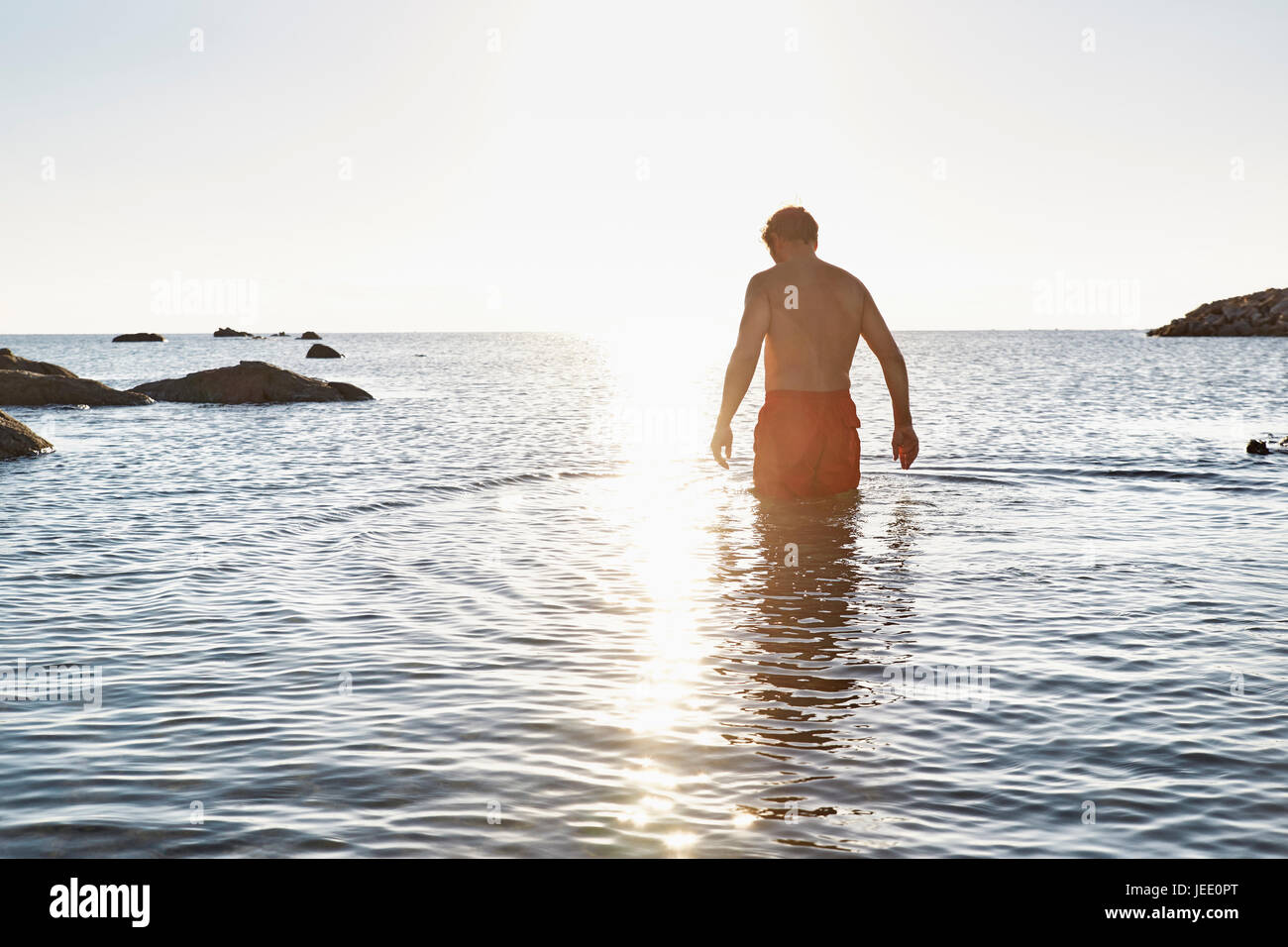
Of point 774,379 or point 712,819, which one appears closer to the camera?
point 712,819

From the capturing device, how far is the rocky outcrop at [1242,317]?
14988cm

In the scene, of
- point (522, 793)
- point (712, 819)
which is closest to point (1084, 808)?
point (712, 819)

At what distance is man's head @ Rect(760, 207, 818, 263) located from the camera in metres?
11.2

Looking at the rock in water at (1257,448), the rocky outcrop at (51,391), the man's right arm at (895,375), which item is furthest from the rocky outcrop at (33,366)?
the rock in water at (1257,448)

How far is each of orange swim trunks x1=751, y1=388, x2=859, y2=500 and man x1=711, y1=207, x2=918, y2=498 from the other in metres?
0.01

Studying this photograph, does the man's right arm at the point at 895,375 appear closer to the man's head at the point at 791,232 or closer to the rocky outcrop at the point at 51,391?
the man's head at the point at 791,232

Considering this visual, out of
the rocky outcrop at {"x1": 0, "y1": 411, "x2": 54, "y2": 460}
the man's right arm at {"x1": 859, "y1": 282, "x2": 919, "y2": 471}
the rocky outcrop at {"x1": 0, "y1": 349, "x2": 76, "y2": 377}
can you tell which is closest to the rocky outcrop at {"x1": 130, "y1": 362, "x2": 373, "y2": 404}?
the rocky outcrop at {"x1": 0, "y1": 349, "x2": 76, "y2": 377}

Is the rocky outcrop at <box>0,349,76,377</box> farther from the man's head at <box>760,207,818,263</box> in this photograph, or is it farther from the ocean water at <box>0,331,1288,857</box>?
the man's head at <box>760,207,818,263</box>

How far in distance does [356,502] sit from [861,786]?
37.3 feet

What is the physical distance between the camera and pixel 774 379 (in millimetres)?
11562

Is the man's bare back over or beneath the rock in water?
over

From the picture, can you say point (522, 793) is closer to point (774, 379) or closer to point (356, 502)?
point (774, 379)

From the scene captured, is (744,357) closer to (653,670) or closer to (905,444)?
(905,444)
